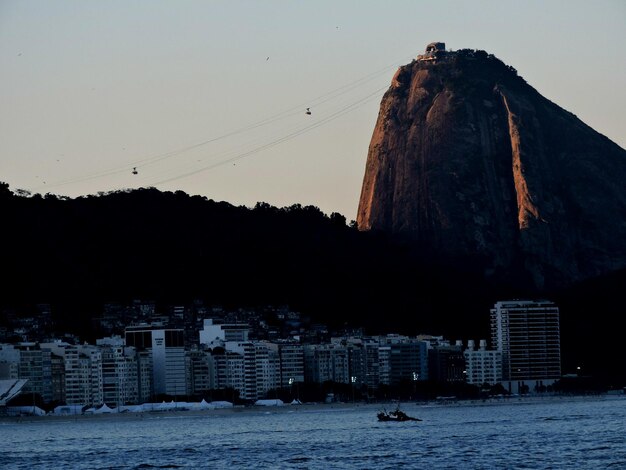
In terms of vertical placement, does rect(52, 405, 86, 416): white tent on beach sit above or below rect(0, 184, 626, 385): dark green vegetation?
below

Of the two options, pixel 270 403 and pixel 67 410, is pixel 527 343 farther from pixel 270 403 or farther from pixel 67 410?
pixel 67 410

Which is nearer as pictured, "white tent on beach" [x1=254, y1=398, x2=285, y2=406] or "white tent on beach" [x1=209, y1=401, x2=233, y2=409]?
"white tent on beach" [x1=209, y1=401, x2=233, y2=409]

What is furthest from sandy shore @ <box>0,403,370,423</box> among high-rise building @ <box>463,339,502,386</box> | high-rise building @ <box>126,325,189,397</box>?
high-rise building @ <box>463,339,502,386</box>

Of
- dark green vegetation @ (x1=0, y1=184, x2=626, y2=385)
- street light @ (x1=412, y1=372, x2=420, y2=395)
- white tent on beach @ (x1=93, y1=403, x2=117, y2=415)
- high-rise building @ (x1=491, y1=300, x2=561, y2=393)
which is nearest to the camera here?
white tent on beach @ (x1=93, y1=403, x2=117, y2=415)

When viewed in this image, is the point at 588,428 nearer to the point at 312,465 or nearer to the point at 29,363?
the point at 312,465

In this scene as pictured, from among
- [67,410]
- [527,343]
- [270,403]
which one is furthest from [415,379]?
[67,410]

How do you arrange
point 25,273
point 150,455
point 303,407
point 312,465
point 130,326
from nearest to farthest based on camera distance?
1. point 312,465
2. point 150,455
3. point 303,407
4. point 130,326
5. point 25,273

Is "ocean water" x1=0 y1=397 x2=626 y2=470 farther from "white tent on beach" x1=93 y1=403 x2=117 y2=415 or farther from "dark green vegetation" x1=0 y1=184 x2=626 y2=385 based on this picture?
"dark green vegetation" x1=0 y1=184 x2=626 y2=385

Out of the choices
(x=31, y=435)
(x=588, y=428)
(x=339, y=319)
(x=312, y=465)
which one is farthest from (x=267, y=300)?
(x=312, y=465)
